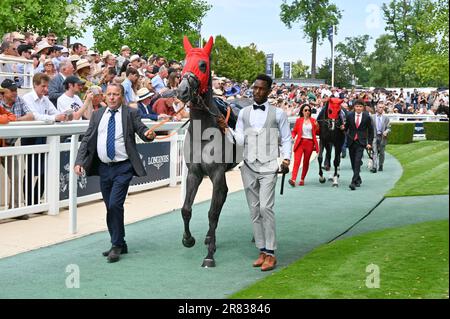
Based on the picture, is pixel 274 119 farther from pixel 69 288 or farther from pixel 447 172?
pixel 447 172

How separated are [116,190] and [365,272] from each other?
268 centimetres

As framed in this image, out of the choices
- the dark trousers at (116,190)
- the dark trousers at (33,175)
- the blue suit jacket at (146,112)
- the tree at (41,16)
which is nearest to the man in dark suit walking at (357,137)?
the blue suit jacket at (146,112)

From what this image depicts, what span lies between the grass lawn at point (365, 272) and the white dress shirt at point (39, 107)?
14.7ft

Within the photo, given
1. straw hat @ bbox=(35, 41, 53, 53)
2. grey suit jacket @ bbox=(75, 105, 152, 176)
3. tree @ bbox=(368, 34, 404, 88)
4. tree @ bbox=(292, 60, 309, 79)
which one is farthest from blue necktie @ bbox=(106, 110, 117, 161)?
tree @ bbox=(292, 60, 309, 79)

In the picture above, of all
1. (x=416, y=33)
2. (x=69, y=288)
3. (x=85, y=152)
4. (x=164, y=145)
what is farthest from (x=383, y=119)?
(x=69, y=288)

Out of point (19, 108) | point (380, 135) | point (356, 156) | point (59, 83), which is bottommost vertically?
point (356, 156)

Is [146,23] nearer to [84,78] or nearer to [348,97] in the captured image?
[84,78]

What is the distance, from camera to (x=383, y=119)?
17375 millimetres

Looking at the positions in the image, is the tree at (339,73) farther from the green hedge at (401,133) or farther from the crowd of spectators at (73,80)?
the crowd of spectators at (73,80)

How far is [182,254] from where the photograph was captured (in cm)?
717

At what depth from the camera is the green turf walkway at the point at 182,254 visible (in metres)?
5.68

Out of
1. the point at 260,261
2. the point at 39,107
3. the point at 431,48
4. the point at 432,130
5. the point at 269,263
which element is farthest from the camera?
the point at 432,130

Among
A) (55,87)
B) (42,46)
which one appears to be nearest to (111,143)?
(55,87)
